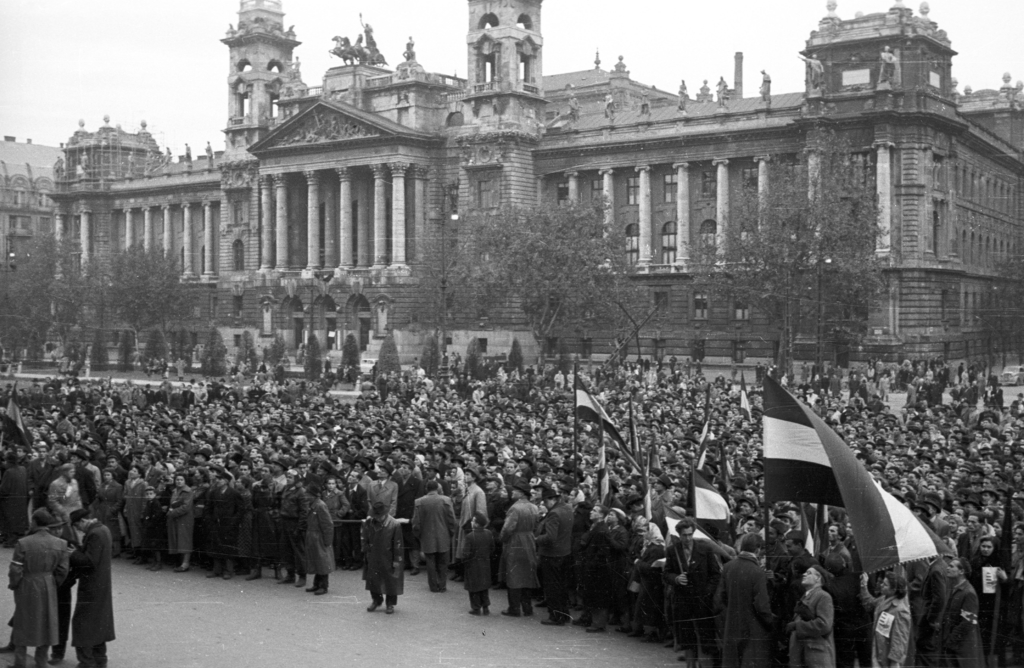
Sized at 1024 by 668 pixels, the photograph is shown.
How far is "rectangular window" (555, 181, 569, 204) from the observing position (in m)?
75.6

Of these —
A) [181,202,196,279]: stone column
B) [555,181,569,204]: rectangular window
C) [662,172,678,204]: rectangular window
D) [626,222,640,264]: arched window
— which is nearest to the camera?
[662,172,678,204]: rectangular window

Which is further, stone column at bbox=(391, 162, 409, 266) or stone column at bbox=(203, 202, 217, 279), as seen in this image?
stone column at bbox=(203, 202, 217, 279)

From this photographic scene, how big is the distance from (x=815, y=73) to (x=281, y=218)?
36.4 m

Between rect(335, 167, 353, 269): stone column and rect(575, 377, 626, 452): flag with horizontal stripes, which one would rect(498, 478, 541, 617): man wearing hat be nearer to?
rect(575, 377, 626, 452): flag with horizontal stripes

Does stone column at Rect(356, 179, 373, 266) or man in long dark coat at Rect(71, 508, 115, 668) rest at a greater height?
stone column at Rect(356, 179, 373, 266)

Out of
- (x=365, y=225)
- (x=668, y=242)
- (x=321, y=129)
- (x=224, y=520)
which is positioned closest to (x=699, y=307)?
(x=668, y=242)

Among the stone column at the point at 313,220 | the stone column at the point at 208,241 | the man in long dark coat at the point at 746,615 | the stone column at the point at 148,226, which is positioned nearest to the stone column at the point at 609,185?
the stone column at the point at 313,220

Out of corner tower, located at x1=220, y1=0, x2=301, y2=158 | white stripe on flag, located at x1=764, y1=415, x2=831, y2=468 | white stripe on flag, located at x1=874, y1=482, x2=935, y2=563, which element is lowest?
white stripe on flag, located at x1=874, y1=482, x2=935, y2=563

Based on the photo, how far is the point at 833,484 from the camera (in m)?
11.7

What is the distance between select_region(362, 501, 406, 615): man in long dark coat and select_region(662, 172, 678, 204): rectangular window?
57.2 meters

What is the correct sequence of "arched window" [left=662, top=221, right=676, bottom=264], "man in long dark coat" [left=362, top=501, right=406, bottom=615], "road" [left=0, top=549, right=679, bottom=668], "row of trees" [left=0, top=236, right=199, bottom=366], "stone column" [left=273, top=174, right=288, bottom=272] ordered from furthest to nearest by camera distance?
1. "stone column" [left=273, top=174, right=288, bottom=272]
2. "arched window" [left=662, top=221, right=676, bottom=264]
3. "row of trees" [left=0, top=236, right=199, bottom=366]
4. "man in long dark coat" [left=362, top=501, right=406, bottom=615]
5. "road" [left=0, top=549, right=679, bottom=668]

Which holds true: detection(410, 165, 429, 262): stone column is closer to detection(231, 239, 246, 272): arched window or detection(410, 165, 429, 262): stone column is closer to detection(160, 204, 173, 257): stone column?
detection(231, 239, 246, 272): arched window

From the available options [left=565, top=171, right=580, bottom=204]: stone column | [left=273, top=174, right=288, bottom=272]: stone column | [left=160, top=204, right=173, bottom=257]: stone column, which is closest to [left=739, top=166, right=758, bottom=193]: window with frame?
[left=565, top=171, right=580, bottom=204]: stone column

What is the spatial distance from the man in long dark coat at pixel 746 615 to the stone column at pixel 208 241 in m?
87.4
